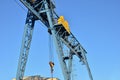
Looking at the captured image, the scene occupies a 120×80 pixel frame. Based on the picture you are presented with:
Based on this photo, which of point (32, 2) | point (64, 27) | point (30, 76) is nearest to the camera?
point (32, 2)

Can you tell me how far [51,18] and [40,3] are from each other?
1.36 metres

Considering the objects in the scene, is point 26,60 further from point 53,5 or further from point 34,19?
point 53,5

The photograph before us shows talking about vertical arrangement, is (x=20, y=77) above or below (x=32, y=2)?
below

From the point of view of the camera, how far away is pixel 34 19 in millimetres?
17625

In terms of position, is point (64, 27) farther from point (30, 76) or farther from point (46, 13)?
point (30, 76)

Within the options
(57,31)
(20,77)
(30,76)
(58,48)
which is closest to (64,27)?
(57,31)

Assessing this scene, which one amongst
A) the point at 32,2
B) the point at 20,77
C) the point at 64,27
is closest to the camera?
the point at 20,77

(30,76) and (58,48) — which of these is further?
(30,76)

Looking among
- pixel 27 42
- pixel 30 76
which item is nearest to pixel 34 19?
pixel 27 42

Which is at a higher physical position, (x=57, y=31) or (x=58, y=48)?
(x=57, y=31)

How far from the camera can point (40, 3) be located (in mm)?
17797

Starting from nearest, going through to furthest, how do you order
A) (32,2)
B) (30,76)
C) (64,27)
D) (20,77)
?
(20,77) < (32,2) < (64,27) < (30,76)

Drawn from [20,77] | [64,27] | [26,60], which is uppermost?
[64,27]

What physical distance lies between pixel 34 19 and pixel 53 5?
206cm
